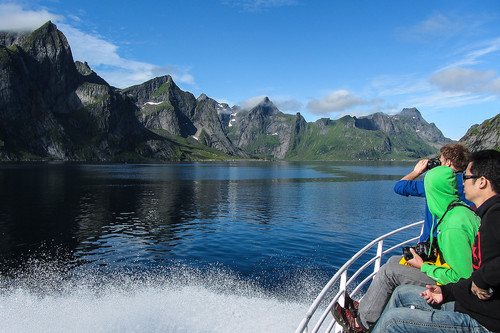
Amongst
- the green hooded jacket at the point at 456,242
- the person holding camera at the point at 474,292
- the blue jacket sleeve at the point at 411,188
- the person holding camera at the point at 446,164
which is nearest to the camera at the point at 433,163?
the person holding camera at the point at 446,164

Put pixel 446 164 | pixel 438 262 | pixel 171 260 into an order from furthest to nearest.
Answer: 1. pixel 171 260
2. pixel 446 164
3. pixel 438 262

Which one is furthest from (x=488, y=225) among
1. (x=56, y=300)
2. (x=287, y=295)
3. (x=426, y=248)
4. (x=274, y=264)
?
(x=274, y=264)

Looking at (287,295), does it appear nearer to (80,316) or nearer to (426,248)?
(80,316)

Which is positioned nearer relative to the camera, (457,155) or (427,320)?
(427,320)

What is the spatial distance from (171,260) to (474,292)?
878 inches

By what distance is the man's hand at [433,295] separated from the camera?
17.3 feet

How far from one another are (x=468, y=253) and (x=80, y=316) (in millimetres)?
14009

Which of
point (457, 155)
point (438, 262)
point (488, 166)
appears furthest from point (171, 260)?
point (488, 166)

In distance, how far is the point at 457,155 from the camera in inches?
287

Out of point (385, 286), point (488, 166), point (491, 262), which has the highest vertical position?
point (488, 166)

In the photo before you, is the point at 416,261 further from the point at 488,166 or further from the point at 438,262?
the point at 488,166

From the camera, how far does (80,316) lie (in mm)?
13438

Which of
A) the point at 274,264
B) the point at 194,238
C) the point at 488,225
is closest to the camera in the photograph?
the point at 488,225

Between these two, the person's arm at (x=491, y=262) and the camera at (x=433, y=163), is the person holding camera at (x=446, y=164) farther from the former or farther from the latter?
the person's arm at (x=491, y=262)
